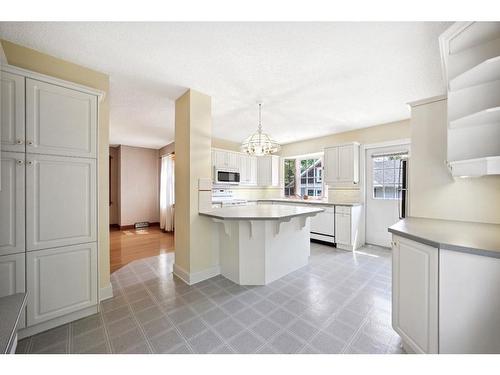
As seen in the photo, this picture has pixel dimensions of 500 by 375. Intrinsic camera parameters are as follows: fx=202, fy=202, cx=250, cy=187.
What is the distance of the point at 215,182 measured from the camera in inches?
175

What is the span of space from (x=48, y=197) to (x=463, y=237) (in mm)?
2987

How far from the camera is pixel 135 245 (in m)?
4.24

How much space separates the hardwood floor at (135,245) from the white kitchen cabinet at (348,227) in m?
3.32

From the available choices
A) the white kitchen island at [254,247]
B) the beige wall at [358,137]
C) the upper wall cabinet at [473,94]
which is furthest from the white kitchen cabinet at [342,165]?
the upper wall cabinet at [473,94]

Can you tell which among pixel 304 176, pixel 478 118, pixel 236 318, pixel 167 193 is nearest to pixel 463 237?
pixel 478 118

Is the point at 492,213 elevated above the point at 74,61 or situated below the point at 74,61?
below

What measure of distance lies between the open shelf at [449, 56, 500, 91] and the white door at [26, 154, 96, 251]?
291 cm

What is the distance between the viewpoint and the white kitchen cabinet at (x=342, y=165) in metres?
4.13

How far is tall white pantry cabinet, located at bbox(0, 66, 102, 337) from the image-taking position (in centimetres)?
150

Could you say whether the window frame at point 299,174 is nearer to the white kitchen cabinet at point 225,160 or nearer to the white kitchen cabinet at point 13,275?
the white kitchen cabinet at point 225,160
